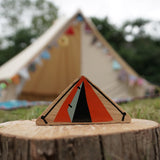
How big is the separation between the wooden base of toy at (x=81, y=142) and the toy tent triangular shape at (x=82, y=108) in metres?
0.10

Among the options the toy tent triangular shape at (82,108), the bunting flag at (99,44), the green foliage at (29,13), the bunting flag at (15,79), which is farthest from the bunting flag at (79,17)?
the green foliage at (29,13)

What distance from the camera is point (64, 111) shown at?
51.9 inches

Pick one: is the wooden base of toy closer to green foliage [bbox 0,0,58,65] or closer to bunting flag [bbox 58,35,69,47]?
bunting flag [bbox 58,35,69,47]

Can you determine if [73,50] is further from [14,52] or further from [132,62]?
[14,52]

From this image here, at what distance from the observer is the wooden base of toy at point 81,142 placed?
1.01 metres

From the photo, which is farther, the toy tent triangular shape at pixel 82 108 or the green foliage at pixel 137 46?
the green foliage at pixel 137 46

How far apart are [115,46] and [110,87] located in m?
6.20

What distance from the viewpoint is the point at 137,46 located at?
11961mm

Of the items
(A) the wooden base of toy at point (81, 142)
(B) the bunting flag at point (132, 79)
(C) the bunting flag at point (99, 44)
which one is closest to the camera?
(A) the wooden base of toy at point (81, 142)

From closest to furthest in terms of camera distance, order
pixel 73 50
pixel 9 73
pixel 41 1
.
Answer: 1. pixel 9 73
2. pixel 73 50
3. pixel 41 1

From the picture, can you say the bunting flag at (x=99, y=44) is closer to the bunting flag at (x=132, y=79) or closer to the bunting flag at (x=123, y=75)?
the bunting flag at (x=123, y=75)

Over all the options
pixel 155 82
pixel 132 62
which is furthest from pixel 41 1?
pixel 155 82

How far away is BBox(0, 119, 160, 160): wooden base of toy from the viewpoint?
1009 millimetres

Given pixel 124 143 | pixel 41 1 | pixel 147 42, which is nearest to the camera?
pixel 124 143
